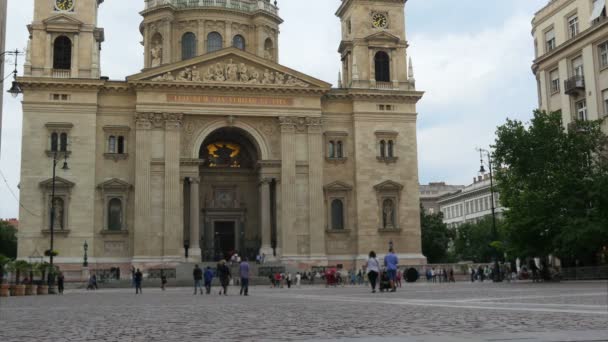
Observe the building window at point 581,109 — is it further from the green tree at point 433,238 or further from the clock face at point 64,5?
the green tree at point 433,238

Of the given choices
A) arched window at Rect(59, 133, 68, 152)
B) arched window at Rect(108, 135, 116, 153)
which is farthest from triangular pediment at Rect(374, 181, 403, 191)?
arched window at Rect(59, 133, 68, 152)

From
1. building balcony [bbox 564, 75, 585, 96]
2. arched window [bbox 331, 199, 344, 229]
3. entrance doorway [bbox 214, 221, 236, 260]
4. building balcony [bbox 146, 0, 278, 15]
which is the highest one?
building balcony [bbox 146, 0, 278, 15]

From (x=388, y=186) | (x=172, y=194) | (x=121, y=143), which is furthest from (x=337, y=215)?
(x=121, y=143)

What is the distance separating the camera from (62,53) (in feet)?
169

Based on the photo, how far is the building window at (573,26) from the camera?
148 ft

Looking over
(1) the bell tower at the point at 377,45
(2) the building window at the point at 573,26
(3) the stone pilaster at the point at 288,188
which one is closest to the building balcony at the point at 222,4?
(1) the bell tower at the point at 377,45

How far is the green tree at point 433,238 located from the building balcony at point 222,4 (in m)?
28.8

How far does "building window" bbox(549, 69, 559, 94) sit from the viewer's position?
47.0m

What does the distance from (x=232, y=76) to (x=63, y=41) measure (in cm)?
1217

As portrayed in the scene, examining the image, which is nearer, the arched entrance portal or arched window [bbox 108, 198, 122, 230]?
arched window [bbox 108, 198, 122, 230]

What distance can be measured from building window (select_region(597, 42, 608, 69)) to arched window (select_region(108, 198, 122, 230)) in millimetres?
31838

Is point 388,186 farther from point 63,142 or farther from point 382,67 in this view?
point 63,142

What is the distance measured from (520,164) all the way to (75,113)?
96.9ft

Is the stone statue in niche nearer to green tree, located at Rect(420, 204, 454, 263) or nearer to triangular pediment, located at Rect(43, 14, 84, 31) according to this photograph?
green tree, located at Rect(420, 204, 454, 263)
